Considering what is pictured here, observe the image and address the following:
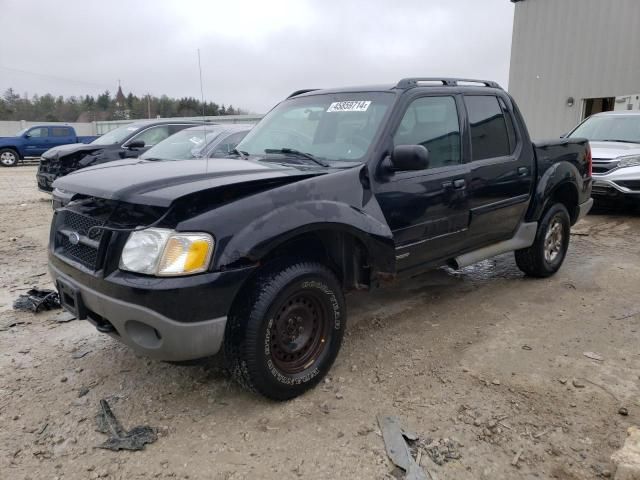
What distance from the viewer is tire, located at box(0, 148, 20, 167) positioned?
68.3 feet

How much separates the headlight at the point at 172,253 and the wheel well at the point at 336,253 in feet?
1.61

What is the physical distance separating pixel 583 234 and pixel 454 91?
14.9 ft

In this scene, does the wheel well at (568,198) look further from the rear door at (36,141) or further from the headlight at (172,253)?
the rear door at (36,141)

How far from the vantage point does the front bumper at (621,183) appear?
8008 mm

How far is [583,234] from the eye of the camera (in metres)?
7.50

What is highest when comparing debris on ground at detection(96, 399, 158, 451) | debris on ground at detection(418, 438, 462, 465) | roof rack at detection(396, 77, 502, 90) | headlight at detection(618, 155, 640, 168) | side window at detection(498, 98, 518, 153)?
roof rack at detection(396, 77, 502, 90)

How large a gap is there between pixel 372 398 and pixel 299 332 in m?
0.59

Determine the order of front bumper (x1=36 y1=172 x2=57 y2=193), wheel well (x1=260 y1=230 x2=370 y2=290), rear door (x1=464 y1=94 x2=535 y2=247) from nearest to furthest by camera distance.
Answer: wheel well (x1=260 y1=230 x2=370 y2=290), rear door (x1=464 y1=94 x2=535 y2=247), front bumper (x1=36 y1=172 x2=57 y2=193)

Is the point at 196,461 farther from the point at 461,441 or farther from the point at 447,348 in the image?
the point at 447,348

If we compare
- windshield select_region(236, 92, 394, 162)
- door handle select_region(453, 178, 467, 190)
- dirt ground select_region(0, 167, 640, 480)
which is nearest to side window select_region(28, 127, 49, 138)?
dirt ground select_region(0, 167, 640, 480)

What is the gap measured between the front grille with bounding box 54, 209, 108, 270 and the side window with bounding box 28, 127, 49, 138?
2141cm

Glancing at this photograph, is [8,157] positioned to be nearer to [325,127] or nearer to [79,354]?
[79,354]

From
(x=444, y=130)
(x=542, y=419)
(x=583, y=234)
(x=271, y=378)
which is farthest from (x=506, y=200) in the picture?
(x=583, y=234)

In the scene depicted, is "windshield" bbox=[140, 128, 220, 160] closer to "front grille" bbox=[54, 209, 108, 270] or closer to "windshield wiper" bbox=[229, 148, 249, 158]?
"windshield wiper" bbox=[229, 148, 249, 158]
